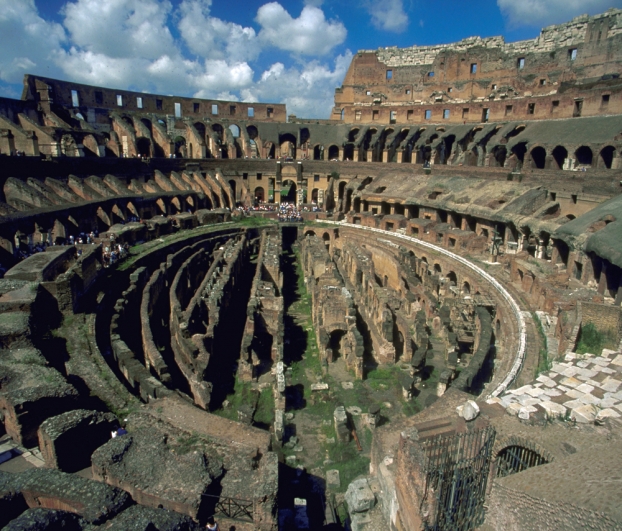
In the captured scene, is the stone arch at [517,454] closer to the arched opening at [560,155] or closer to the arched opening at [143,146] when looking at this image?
the arched opening at [560,155]

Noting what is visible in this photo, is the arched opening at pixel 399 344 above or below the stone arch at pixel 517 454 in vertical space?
below

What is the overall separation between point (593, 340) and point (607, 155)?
2010 cm

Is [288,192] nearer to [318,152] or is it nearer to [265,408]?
[318,152]

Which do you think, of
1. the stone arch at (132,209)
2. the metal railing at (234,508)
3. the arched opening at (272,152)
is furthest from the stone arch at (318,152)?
the metal railing at (234,508)

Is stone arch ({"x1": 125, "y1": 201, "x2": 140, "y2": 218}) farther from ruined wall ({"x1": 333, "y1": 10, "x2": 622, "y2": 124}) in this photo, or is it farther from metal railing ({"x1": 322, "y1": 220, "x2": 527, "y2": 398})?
ruined wall ({"x1": 333, "y1": 10, "x2": 622, "y2": 124})

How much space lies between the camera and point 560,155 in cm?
3047

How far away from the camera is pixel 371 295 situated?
18500 mm

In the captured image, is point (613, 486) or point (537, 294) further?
point (537, 294)

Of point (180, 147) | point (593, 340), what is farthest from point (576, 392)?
point (180, 147)

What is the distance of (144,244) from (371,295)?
44.6ft

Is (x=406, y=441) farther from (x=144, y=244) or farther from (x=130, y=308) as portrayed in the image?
(x=144, y=244)

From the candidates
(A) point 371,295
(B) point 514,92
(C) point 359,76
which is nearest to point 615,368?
(A) point 371,295

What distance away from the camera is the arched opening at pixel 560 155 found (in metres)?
29.9

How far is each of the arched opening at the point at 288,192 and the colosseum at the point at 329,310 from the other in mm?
374
